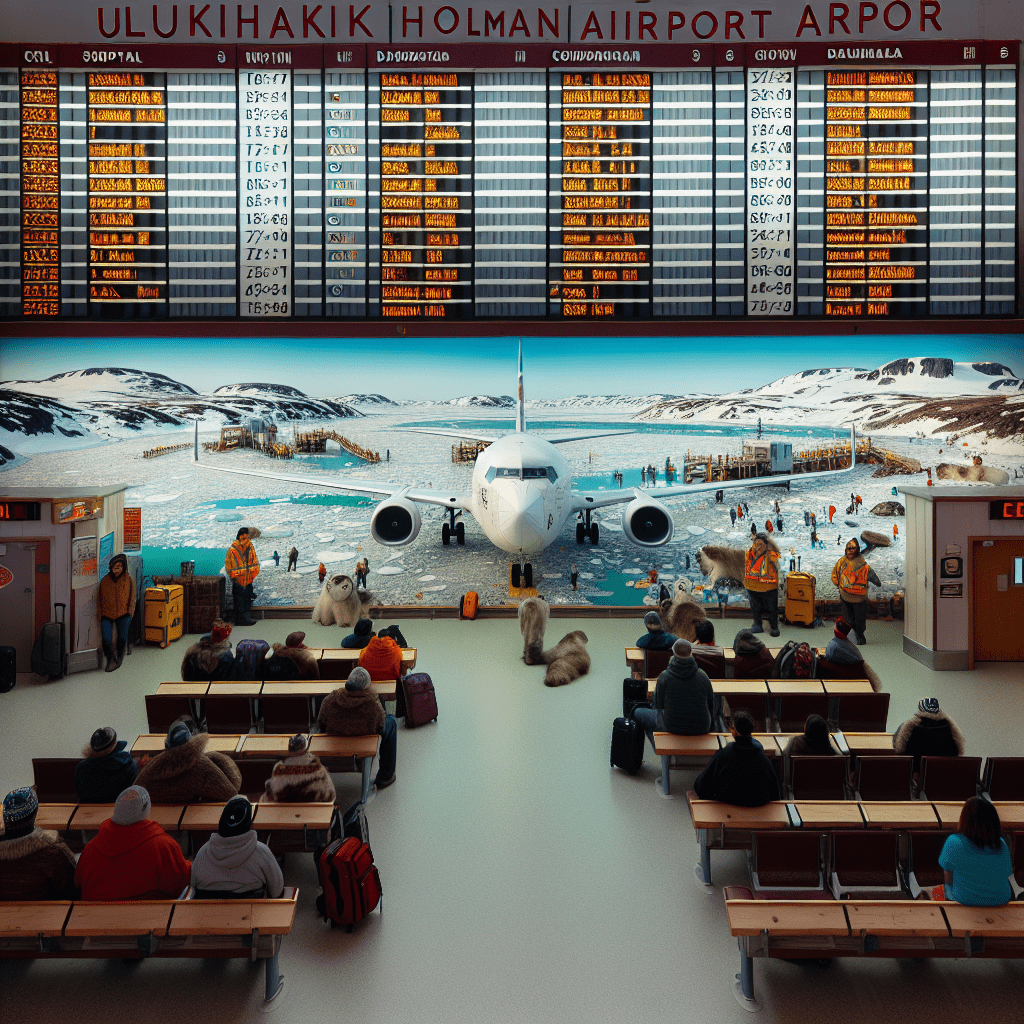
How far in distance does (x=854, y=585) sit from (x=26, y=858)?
9.76 meters

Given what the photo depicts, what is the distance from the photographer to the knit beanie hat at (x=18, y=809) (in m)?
3.89

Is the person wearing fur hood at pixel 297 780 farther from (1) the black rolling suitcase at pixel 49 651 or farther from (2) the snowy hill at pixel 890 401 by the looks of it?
(2) the snowy hill at pixel 890 401

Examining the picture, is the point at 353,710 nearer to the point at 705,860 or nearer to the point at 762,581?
the point at 705,860

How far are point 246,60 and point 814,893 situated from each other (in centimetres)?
1182

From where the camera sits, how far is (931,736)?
5422mm

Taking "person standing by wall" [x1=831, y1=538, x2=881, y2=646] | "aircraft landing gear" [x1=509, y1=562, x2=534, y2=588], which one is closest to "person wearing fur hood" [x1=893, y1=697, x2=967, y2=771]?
"person standing by wall" [x1=831, y1=538, x2=881, y2=646]

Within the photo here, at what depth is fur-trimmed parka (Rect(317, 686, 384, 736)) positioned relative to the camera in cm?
596

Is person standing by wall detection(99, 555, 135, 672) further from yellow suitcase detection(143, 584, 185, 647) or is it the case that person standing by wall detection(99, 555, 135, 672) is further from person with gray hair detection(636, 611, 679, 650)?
person with gray hair detection(636, 611, 679, 650)

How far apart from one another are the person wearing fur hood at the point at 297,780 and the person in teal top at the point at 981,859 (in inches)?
138

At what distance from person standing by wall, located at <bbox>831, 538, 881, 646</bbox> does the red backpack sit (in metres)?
7.99

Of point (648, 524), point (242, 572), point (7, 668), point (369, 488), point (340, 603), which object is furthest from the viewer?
point (369, 488)

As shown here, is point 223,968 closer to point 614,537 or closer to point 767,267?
point 614,537

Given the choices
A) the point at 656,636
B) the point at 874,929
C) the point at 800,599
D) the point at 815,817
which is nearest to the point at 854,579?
the point at 800,599

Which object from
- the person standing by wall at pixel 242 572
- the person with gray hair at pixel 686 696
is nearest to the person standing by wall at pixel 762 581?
the person with gray hair at pixel 686 696
